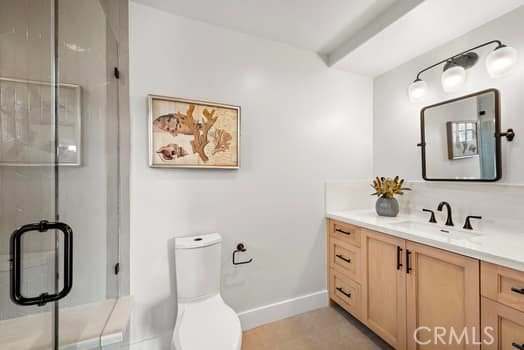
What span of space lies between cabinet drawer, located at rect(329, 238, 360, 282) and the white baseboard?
1.07ft

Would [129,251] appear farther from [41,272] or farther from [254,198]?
[254,198]

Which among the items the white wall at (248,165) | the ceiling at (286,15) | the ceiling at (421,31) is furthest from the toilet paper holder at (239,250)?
the ceiling at (421,31)

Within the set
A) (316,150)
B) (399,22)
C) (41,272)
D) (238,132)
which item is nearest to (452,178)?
(316,150)

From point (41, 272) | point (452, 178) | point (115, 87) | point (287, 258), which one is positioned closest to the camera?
point (41, 272)

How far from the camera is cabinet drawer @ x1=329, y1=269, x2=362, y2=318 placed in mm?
1753

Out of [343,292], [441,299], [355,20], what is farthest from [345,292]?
[355,20]

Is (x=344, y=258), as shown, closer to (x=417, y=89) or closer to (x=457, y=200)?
(x=457, y=200)

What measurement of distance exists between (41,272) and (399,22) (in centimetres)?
248

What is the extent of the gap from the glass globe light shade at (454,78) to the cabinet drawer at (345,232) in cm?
124

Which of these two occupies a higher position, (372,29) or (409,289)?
(372,29)

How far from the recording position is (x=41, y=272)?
3.35 ft

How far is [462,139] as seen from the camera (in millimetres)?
1646

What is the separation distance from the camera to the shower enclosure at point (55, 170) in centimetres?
96

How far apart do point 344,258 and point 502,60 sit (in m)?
1.68
